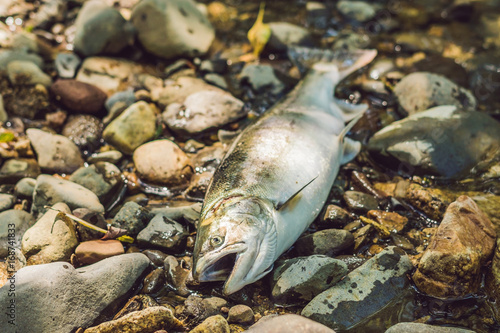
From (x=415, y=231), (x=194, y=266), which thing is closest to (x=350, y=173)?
(x=415, y=231)

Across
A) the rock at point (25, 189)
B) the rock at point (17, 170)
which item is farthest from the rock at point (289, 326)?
the rock at point (17, 170)

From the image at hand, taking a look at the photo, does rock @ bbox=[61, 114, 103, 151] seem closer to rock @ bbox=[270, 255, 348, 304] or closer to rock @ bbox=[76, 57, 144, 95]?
rock @ bbox=[76, 57, 144, 95]

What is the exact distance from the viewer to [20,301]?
10.1 ft

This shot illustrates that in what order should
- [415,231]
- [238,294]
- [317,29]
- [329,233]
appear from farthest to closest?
1. [317,29]
2. [415,231]
3. [329,233]
4. [238,294]

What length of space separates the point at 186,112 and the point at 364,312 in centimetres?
375

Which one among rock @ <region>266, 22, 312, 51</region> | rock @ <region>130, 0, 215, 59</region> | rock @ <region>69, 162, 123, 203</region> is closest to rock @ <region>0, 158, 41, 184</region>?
rock @ <region>69, 162, 123, 203</region>

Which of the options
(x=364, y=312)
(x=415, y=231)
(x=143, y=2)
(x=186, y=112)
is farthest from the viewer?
(x=143, y=2)

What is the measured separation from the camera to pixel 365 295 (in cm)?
334

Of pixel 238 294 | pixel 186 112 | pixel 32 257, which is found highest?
pixel 186 112

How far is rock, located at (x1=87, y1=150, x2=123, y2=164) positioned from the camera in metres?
5.25

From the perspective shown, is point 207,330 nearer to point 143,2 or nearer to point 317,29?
point 143,2

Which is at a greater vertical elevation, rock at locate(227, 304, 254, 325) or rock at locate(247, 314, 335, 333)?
rock at locate(247, 314, 335, 333)

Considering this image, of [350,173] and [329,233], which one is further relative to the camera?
[350,173]

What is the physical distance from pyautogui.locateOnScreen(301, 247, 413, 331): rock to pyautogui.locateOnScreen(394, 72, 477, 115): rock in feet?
9.66
